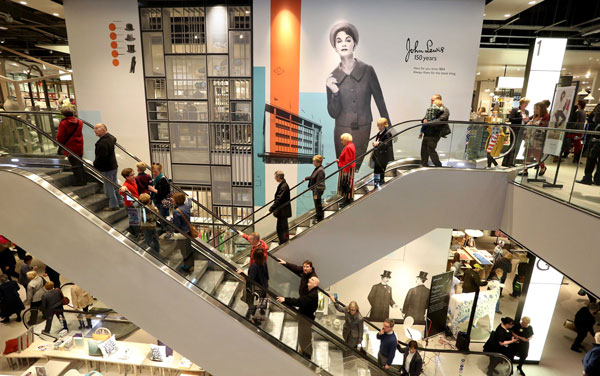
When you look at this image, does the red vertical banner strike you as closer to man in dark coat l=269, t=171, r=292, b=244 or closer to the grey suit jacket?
the grey suit jacket

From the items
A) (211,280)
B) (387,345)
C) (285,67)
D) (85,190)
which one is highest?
(285,67)

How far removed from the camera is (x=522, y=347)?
6.80 m

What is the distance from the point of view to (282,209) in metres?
6.12

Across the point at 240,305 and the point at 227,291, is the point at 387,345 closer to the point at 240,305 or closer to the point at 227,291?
the point at 240,305

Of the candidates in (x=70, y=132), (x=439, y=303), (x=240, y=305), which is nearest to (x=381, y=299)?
(x=439, y=303)

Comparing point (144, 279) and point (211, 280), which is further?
point (211, 280)

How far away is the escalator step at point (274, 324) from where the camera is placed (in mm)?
4246

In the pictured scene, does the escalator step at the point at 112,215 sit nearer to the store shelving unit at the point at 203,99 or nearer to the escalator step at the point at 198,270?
the escalator step at the point at 198,270

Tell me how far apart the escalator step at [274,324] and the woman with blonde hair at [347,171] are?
251 cm

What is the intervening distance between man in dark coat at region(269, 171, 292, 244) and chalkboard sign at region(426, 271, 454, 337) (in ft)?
13.3

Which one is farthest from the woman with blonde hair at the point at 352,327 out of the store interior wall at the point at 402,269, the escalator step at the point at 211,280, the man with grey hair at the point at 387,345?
the store interior wall at the point at 402,269

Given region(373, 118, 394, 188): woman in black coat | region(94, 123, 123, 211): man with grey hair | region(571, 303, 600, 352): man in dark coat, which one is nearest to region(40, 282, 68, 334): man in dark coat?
region(94, 123, 123, 211): man with grey hair

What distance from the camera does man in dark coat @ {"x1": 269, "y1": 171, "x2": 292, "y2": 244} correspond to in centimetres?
596

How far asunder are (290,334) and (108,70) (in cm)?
824
